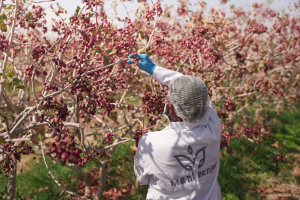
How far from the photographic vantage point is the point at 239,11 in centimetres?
676

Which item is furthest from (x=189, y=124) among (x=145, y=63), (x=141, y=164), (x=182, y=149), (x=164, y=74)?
(x=145, y=63)

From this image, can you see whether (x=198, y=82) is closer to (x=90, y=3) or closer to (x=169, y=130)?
(x=169, y=130)

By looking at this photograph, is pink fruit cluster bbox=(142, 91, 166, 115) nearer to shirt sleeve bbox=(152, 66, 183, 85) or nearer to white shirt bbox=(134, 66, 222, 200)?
shirt sleeve bbox=(152, 66, 183, 85)

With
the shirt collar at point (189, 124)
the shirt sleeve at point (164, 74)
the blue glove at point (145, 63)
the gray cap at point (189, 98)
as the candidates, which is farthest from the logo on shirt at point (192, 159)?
the blue glove at point (145, 63)

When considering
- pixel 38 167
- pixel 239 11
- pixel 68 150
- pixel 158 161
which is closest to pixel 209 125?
pixel 158 161

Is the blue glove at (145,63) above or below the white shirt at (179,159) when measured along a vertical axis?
above

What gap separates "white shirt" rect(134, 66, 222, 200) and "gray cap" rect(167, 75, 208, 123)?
11 centimetres

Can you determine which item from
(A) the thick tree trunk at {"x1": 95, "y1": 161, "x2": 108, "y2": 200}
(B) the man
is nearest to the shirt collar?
(B) the man

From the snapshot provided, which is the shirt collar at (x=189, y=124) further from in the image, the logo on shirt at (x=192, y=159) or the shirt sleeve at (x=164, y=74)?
the shirt sleeve at (x=164, y=74)

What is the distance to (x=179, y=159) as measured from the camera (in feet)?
5.69

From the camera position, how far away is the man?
1.67 meters

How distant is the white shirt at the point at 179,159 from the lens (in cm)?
172

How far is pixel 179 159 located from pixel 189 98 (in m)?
0.47

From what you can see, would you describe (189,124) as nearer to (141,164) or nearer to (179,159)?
(179,159)
